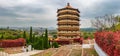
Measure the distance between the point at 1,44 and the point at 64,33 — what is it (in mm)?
21445

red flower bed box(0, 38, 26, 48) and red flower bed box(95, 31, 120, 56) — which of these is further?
red flower bed box(0, 38, 26, 48)

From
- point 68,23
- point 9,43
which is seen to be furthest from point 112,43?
point 68,23

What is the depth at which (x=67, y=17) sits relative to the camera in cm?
5794

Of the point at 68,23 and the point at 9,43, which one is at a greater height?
the point at 68,23

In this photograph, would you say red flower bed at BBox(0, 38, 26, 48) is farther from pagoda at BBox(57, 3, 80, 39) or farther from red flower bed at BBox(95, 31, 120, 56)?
red flower bed at BBox(95, 31, 120, 56)

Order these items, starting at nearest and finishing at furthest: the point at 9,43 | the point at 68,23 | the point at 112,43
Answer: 1. the point at 112,43
2. the point at 9,43
3. the point at 68,23

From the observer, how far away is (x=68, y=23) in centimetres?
5744

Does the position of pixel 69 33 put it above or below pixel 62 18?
below

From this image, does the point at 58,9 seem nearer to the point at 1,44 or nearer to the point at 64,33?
the point at 64,33

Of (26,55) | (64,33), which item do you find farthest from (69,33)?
(26,55)

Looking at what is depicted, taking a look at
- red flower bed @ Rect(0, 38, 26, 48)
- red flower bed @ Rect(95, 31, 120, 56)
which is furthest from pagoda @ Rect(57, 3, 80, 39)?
red flower bed @ Rect(95, 31, 120, 56)

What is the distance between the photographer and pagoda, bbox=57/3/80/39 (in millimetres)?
57312

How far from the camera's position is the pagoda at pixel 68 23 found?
188 ft

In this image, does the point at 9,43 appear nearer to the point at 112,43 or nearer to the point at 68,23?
the point at 68,23
